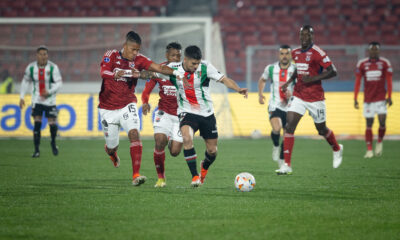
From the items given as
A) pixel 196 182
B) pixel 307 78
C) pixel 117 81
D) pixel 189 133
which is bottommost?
pixel 196 182

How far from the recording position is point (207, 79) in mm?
8172

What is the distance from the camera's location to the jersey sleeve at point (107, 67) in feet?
27.4

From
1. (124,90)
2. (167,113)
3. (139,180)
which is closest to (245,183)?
(139,180)

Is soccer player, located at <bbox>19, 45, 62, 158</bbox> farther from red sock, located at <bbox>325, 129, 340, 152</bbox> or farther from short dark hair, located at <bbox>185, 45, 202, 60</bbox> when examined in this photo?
short dark hair, located at <bbox>185, 45, 202, 60</bbox>

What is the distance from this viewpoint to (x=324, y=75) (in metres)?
9.95

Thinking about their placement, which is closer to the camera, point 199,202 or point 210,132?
point 199,202

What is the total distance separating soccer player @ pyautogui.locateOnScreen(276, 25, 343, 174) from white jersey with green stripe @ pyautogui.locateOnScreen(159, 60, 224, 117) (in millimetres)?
2366

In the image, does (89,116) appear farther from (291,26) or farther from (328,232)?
(328,232)

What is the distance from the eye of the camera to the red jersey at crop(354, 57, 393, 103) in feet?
45.3

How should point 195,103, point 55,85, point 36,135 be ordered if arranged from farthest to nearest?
point 55,85, point 36,135, point 195,103

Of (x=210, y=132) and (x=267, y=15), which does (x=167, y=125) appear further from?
(x=267, y=15)

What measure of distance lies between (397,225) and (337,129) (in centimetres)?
1499

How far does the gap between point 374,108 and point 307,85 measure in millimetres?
4224

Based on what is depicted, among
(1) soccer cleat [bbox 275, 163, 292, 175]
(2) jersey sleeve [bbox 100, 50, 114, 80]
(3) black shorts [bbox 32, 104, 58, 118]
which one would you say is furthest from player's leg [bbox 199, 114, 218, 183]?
(3) black shorts [bbox 32, 104, 58, 118]
